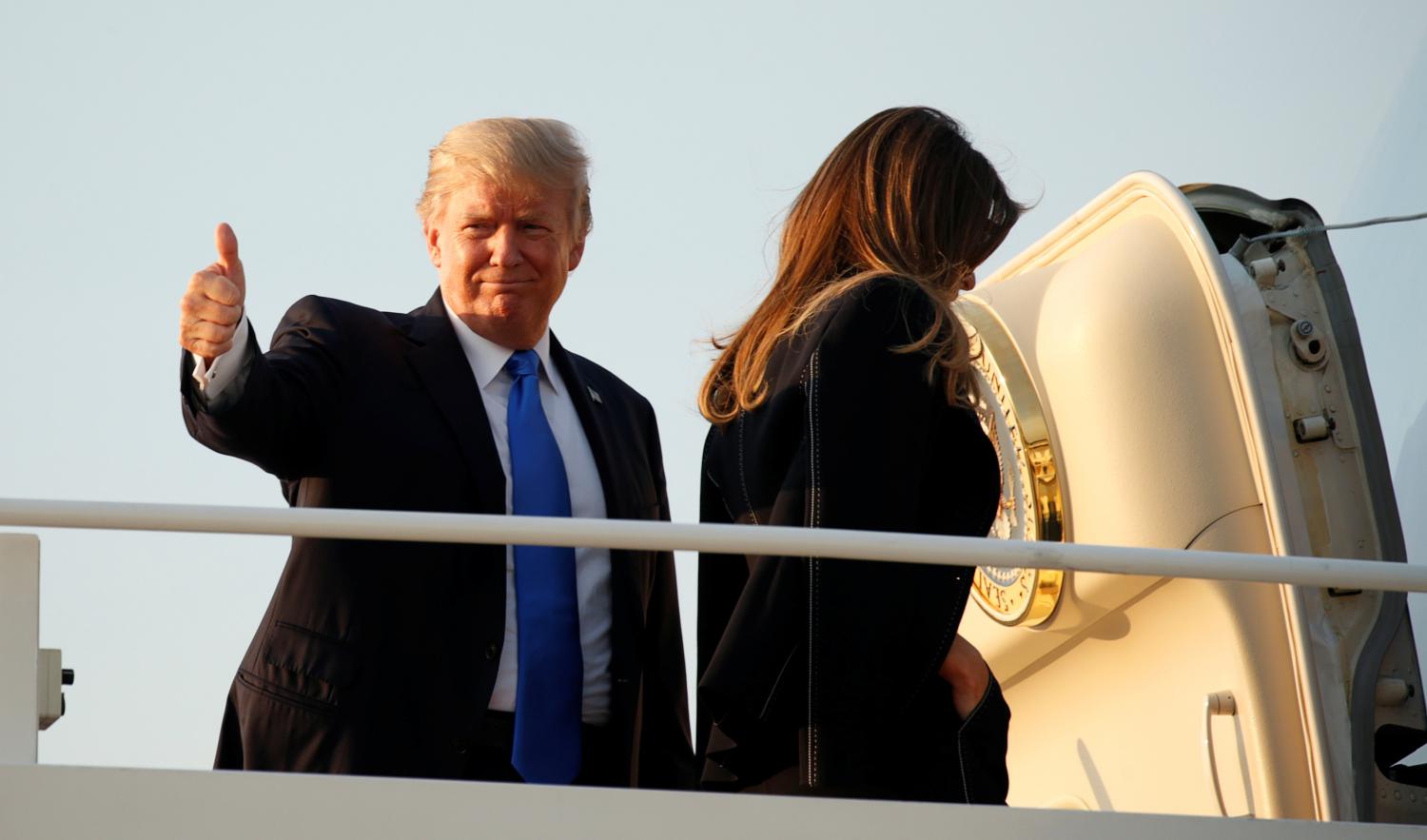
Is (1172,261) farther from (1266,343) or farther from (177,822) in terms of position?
(177,822)

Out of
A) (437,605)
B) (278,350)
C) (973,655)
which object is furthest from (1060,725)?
(278,350)

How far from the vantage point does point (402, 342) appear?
3357 mm

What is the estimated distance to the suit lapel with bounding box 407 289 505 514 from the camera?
10.4 feet

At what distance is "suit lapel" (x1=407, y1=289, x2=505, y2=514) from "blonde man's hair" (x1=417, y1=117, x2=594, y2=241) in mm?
269

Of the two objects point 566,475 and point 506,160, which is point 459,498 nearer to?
point 566,475

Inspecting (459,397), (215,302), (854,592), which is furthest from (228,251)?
(854,592)

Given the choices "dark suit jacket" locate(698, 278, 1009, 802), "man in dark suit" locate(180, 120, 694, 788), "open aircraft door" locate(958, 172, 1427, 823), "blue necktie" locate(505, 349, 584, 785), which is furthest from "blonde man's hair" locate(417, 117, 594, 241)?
"open aircraft door" locate(958, 172, 1427, 823)

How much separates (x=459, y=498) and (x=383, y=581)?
0.21 meters

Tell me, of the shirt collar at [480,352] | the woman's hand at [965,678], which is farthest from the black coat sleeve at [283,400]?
the woman's hand at [965,678]

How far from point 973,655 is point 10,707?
149 centimetres

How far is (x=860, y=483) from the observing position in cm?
289

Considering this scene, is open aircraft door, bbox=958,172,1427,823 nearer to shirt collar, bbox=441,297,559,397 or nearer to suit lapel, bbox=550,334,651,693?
suit lapel, bbox=550,334,651,693

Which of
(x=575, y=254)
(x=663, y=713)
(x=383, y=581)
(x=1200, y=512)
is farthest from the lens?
(x=1200, y=512)

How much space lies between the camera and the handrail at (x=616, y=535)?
2457mm
